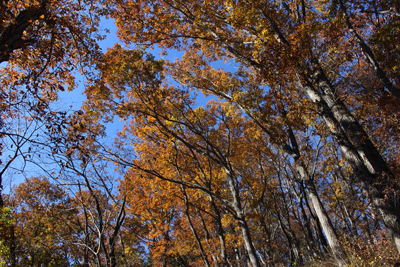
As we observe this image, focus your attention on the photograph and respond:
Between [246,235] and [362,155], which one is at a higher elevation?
[362,155]

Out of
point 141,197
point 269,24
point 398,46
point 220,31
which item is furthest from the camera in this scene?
point 141,197

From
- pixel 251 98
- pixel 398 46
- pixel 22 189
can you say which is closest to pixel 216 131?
pixel 251 98

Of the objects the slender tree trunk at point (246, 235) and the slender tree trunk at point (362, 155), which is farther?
the slender tree trunk at point (246, 235)

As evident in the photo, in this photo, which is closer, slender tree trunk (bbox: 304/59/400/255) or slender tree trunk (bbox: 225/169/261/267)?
slender tree trunk (bbox: 304/59/400/255)

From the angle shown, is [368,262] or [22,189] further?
[22,189]

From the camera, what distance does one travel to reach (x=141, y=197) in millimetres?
13039

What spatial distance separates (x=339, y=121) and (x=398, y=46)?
A: 8.55 feet

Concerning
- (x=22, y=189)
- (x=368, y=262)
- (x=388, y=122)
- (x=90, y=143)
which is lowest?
(x=368, y=262)

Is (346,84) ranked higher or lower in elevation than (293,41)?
lower

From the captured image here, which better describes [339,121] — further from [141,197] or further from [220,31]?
[141,197]

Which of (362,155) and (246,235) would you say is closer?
A: (362,155)

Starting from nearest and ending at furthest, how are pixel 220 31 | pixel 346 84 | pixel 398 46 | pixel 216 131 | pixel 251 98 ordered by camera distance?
pixel 398 46 < pixel 346 84 < pixel 251 98 < pixel 220 31 < pixel 216 131

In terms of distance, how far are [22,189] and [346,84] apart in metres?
17.6

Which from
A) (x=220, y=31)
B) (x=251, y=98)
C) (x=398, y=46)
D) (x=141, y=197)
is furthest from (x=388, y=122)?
(x=141, y=197)
